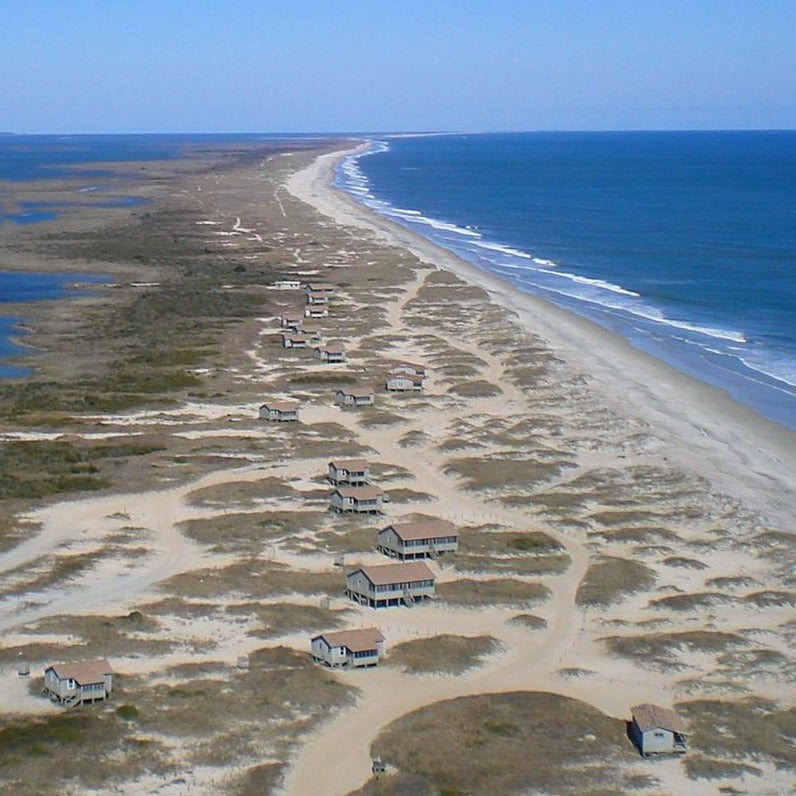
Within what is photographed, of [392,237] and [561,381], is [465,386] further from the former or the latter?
[392,237]

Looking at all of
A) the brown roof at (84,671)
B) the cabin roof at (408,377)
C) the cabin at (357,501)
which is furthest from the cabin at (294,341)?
the brown roof at (84,671)

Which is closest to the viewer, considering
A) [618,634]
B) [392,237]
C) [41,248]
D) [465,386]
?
[618,634]

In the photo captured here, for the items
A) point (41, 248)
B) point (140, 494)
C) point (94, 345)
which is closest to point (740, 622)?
point (140, 494)

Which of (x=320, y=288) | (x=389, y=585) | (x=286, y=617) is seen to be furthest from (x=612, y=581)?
(x=320, y=288)

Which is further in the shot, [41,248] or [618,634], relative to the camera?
[41,248]

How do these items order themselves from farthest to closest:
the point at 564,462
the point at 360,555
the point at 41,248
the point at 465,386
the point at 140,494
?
the point at 41,248 < the point at 465,386 < the point at 564,462 < the point at 140,494 < the point at 360,555

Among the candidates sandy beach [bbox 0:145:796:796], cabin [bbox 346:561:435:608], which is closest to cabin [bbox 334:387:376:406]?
sandy beach [bbox 0:145:796:796]
